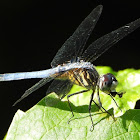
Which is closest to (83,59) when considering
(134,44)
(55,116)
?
(55,116)

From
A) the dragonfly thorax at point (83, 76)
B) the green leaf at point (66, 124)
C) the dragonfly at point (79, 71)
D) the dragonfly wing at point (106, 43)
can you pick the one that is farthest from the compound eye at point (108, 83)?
the dragonfly wing at point (106, 43)

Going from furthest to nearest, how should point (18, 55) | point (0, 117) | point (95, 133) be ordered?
point (18, 55) < point (0, 117) < point (95, 133)

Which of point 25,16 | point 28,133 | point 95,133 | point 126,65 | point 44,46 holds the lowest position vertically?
point 95,133

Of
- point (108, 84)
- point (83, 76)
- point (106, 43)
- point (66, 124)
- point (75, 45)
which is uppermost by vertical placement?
point (75, 45)

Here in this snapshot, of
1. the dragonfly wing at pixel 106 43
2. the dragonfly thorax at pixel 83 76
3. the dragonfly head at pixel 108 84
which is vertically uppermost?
the dragonfly wing at pixel 106 43

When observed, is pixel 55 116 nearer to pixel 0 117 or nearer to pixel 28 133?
pixel 28 133

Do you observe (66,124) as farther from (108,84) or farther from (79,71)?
(79,71)

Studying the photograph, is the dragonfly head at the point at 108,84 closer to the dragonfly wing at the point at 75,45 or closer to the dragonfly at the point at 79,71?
the dragonfly at the point at 79,71

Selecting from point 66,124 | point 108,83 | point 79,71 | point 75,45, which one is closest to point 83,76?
point 79,71

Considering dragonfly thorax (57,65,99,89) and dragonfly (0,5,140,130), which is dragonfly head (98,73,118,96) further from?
dragonfly thorax (57,65,99,89)
